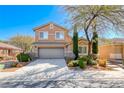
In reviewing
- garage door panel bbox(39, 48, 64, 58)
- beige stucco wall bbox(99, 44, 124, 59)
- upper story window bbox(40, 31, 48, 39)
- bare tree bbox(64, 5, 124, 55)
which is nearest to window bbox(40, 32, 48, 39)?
upper story window bbox(40, 31, 48, 39)

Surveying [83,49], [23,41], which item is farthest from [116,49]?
[23,41]

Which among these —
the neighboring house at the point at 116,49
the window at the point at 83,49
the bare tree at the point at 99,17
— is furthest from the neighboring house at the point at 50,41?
the bare tree at the point at 99,17

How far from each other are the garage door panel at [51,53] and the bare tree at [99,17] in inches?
341

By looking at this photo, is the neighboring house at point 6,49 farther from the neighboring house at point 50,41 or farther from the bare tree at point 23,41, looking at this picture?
the neighboring house at point 50,41

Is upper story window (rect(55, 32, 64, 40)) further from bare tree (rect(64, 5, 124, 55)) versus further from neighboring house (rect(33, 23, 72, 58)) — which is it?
bare tree (rect(64, 5, 124, 55))

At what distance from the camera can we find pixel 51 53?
21.6m

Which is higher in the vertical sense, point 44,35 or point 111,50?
point 44,35

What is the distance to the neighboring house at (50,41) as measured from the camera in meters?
21.4

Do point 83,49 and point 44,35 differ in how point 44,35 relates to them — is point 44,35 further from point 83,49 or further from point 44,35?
point 83,49

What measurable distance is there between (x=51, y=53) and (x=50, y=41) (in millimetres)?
1462

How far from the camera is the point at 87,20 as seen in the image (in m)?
12.4

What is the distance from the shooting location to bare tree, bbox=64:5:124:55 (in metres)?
10.7
